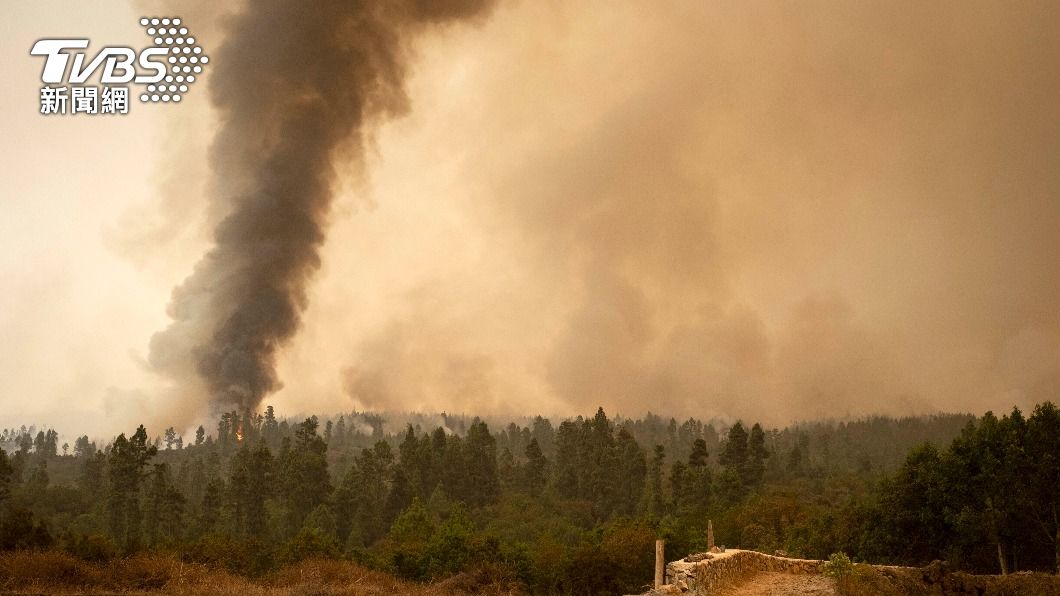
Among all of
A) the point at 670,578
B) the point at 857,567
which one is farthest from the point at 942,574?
the point at 670,578

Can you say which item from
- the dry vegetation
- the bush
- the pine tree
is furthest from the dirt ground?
the pine tree

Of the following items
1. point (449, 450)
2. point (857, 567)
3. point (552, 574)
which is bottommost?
point (552, 574)

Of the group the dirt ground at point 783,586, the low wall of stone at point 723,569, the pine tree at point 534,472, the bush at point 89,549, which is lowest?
the dirt ground at point 783,586

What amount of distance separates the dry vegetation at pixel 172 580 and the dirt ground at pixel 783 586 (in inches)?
543

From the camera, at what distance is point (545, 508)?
10612 centimetres

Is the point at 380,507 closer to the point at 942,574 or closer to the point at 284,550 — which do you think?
the point at 284,550

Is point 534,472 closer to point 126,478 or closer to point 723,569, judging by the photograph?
point 126,478

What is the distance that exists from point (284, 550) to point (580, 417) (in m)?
113

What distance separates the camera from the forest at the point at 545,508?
152 feet

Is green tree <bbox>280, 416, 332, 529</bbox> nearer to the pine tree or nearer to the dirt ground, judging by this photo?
the pine tree

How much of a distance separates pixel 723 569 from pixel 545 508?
8294 centimetres

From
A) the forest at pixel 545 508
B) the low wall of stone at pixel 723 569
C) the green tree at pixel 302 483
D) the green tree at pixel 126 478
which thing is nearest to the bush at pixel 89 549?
the forest at pixel 545 508

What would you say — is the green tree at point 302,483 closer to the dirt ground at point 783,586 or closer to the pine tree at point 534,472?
the pine tree at point 534,472

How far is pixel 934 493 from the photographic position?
164ft
